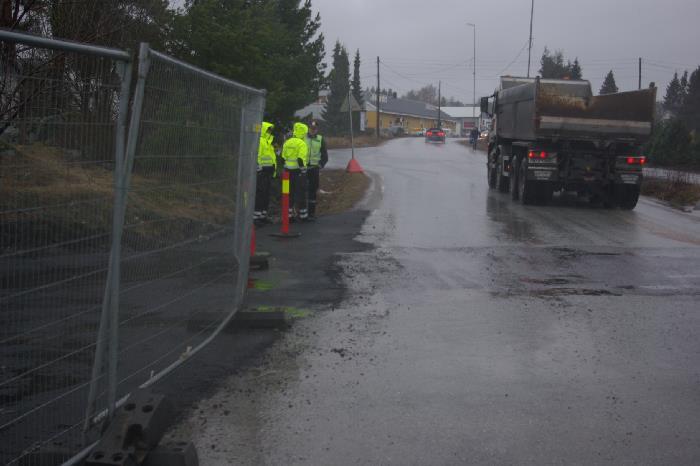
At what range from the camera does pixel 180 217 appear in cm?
547

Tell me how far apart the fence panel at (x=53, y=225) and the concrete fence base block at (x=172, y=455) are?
446 millimetres

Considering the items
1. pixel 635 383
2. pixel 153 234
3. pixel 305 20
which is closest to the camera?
pixel 153 234

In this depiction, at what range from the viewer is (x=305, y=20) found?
1260 inches

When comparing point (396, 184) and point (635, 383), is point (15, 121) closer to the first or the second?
point (635, 383)

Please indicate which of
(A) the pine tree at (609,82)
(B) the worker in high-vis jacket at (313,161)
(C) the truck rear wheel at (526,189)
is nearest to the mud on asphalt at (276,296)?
(B) the worker in high-vis jacket at (313,161)

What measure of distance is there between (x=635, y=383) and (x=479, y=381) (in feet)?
3.75

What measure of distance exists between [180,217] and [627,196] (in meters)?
15.4

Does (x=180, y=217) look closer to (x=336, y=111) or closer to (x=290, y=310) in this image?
(x=290, y=310)

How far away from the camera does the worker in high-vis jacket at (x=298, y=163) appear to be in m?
14.9

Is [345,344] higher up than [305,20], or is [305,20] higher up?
[305,20]

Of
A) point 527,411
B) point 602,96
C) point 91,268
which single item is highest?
point 602,96

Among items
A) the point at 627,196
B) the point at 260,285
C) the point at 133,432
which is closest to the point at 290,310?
the point at 260,285

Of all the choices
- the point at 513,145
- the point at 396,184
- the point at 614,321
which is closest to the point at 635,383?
the point at 614,321

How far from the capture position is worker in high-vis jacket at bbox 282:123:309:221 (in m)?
14.9
